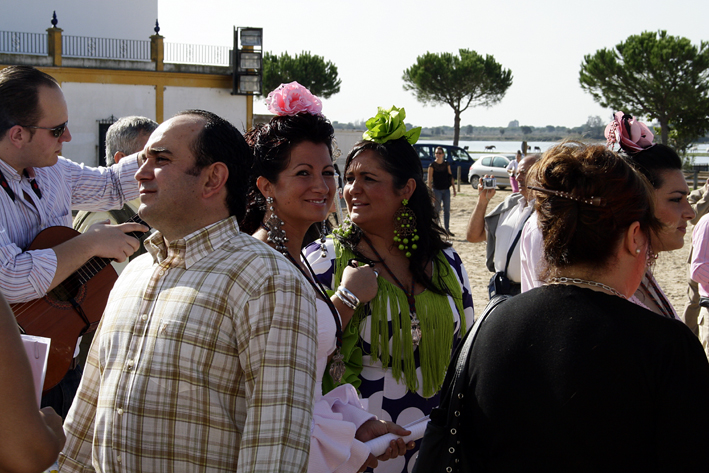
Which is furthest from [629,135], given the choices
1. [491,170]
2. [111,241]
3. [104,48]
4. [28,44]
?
[28,44]

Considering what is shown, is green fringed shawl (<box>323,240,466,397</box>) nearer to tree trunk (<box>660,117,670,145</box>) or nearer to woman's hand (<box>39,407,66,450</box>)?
woman's hand (<box>39,407,66,450</box>)

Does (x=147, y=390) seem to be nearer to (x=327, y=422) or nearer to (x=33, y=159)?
(x=327, y=422)

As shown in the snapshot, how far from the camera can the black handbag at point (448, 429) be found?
160 centimetres

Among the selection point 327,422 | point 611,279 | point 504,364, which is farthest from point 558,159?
point 327,422

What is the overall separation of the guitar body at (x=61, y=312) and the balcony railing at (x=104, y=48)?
79.1 ft

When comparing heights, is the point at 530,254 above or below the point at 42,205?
below

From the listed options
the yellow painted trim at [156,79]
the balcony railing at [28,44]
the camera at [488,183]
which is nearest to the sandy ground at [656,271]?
the camera at [488,183]

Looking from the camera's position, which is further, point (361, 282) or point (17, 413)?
point (361, 282)

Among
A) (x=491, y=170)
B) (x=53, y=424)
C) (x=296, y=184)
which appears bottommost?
(x=491, y=170)

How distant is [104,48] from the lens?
971 inches

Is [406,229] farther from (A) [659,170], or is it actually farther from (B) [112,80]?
(B) [112,80]

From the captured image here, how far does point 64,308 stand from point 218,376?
1.49 metres

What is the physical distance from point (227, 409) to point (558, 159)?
1084mm

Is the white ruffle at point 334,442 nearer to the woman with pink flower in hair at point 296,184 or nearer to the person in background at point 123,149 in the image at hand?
the woman with pink flower in hair at point 296,184
